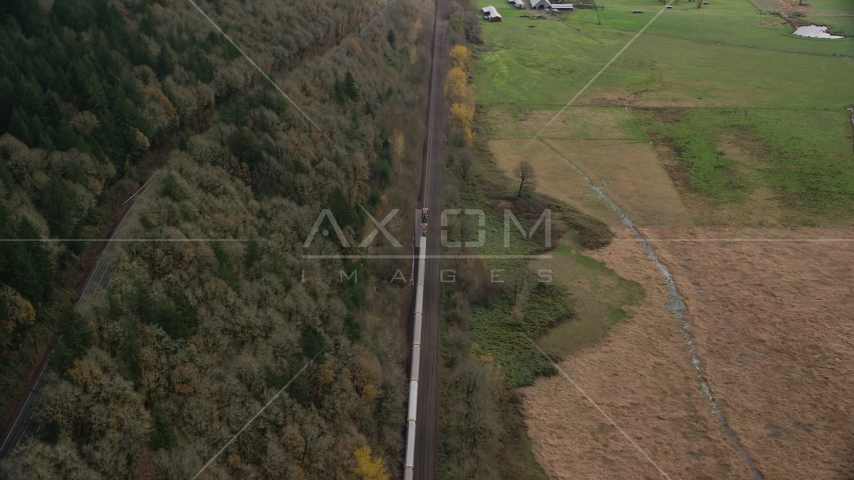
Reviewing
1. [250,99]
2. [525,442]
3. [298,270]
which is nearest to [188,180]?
[298,270]

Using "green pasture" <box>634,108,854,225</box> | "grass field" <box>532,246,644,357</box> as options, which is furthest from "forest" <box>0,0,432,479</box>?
"green pasture" <box>634,108,854,225</box>

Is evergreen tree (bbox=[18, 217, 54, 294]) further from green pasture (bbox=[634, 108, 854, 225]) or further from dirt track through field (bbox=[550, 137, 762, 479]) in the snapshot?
green pasture (bbox=[634, 108, 854, 225])

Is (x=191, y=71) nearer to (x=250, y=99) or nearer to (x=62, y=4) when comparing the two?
(x=250, y=99)

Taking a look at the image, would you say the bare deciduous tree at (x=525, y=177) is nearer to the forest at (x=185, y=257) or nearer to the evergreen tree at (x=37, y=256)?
the forest at (x=185, y=257)

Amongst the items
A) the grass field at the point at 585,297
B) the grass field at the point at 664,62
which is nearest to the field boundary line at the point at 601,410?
the grass field at the point at 585,297

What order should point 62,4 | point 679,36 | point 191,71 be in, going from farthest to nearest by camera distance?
point 679,36 < point 191,71 < point 62,4

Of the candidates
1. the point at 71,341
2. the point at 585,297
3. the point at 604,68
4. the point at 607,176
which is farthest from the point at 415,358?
the point at 604,68
